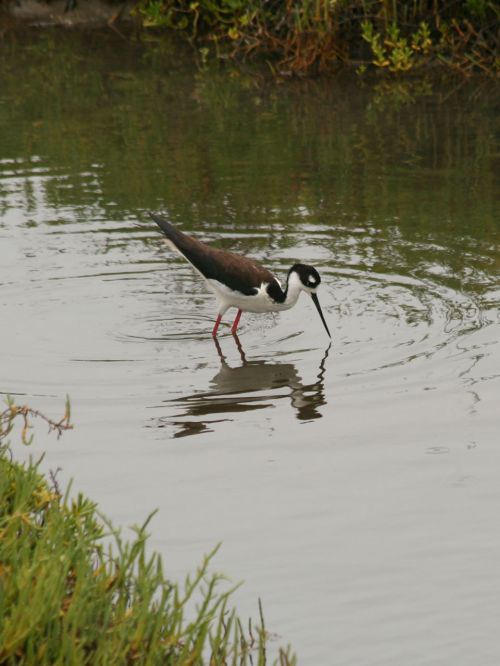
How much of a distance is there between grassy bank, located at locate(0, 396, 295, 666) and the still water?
991mm

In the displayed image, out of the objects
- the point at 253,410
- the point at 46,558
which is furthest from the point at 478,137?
the point at 46,558

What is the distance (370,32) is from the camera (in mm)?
17859

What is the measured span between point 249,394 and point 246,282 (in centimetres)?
132

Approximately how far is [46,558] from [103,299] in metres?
6.09

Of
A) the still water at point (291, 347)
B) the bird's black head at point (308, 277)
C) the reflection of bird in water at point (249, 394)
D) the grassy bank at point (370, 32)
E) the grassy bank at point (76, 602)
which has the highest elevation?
the grassy bank at point (370, 32)

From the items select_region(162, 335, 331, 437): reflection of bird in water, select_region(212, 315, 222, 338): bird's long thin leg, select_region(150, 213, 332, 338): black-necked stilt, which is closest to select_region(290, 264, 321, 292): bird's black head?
select_region(150, 213, 332, 338): black-necked stilt

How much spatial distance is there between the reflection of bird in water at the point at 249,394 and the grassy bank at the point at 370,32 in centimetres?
981

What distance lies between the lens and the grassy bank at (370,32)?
18172mm

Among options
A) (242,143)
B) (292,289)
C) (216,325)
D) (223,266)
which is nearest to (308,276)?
(292,289)

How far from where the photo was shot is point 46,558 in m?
4.41

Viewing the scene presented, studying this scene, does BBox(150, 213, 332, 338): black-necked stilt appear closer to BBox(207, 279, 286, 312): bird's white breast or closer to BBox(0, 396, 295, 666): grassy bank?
BBox(207, 279, 286, 312): bird's white breast

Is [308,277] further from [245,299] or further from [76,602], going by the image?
[76,602]

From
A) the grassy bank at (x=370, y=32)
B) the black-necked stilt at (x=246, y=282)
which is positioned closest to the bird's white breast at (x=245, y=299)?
the black-necked stilt at (x=246, y=282)

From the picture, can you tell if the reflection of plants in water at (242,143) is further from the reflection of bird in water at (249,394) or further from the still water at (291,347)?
the reflection of bird in water at (249,394)
